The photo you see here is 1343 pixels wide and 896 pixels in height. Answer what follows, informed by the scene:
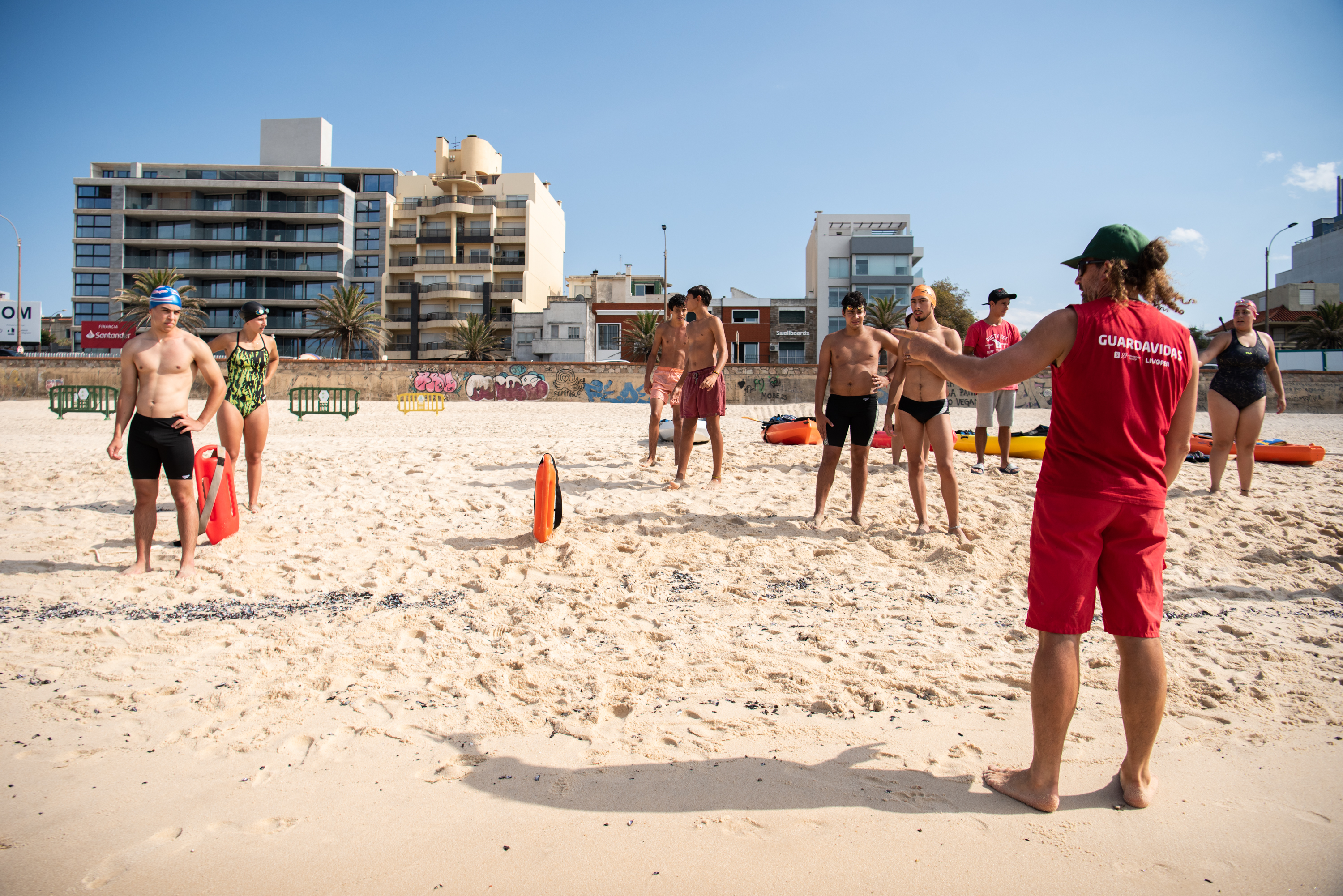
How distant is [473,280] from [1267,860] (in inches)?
2255

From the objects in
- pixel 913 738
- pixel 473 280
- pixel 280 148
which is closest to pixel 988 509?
pixel 913 738

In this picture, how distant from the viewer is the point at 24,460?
8.16 m

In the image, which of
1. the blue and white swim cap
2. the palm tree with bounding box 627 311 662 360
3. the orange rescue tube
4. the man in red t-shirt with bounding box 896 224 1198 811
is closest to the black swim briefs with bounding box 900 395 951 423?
the man in red t-shirt with bounding box 896 224 1198 811

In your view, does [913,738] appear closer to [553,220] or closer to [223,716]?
[223,716]

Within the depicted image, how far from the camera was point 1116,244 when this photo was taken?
224cm

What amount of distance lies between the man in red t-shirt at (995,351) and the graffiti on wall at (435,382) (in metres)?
22.9

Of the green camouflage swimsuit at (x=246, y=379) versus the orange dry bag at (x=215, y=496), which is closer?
the orange dry bag at (x=215, y=496)

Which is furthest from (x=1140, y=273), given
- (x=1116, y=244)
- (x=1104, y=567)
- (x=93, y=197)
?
(x=93, y=197)

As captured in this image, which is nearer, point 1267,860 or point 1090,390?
point 1267,860

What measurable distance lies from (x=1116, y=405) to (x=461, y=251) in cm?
5834

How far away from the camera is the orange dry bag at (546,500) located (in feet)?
16.5

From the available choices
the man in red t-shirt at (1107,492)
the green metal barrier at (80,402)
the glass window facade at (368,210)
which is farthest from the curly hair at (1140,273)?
the glass window facade at (368,210)

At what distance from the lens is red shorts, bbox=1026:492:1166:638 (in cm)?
211

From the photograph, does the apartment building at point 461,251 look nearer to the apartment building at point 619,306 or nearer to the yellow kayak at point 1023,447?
the apartment building at point 619,306
